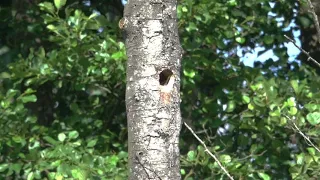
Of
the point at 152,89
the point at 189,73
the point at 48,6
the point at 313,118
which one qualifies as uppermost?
the point at 48,6

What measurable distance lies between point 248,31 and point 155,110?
3089 mm

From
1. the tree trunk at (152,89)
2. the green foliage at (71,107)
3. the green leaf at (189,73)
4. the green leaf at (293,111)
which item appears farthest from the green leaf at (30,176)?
the tree trunk at (152,89)

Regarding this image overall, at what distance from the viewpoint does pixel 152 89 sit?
219cm

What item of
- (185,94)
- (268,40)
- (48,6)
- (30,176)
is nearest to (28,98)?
(30,176)

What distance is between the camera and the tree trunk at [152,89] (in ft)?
7.14

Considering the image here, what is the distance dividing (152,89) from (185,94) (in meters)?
2.78

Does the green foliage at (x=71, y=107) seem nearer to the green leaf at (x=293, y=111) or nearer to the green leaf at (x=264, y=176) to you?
the green leaf at (x=264, y=176)

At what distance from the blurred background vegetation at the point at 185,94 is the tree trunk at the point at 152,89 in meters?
1.66

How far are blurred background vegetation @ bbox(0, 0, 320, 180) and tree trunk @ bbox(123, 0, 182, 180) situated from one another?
1.66 metres

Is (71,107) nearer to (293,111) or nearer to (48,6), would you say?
(48,6)

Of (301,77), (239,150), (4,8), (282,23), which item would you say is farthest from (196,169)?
(4,8)

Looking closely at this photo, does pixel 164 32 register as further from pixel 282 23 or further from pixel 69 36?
pixel 282 23

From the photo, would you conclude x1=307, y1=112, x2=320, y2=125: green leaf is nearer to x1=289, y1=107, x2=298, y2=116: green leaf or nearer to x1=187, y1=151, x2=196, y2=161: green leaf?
x1=289, y1=107, x2=298, y2=116: green leaf

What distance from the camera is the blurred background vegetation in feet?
14.1
